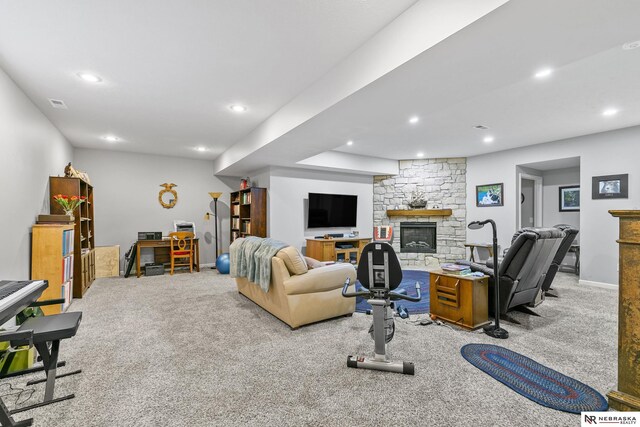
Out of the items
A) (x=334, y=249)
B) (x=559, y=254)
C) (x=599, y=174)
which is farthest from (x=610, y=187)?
(x=334, y=249)

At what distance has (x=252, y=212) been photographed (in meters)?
6.29

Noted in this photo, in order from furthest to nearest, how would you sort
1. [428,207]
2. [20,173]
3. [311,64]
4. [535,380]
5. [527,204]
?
1. [428,207]
2. [527,204]
3. [20,173]
4. [311,64]
5. [535,380]

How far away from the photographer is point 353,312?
3553mm

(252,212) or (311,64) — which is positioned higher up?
(311,64)

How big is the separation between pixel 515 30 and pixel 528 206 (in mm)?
6668

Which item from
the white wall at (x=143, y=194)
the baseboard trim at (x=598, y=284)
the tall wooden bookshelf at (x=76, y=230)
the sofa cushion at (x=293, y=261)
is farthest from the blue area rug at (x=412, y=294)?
the white wall at (x=143, y=194)

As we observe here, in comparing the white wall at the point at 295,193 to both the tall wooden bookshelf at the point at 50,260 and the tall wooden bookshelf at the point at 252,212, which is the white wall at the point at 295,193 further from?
the tall wooden bookshelf at the point at 50,260

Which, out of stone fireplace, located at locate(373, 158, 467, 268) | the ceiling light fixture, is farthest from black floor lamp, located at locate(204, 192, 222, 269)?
the ceiling light fixture

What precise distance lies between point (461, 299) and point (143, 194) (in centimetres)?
667

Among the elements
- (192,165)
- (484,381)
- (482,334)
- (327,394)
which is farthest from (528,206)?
(192,165)

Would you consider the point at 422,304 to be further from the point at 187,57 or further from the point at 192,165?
the point at 192,165

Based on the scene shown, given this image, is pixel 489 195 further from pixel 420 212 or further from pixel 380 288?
pixel 380 288

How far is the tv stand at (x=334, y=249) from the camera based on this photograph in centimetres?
637

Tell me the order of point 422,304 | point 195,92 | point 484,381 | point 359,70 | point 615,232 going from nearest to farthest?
1. point 484,381
2. point 359,70
3. point 195,92
4. point 422,304
5. point 615,232
